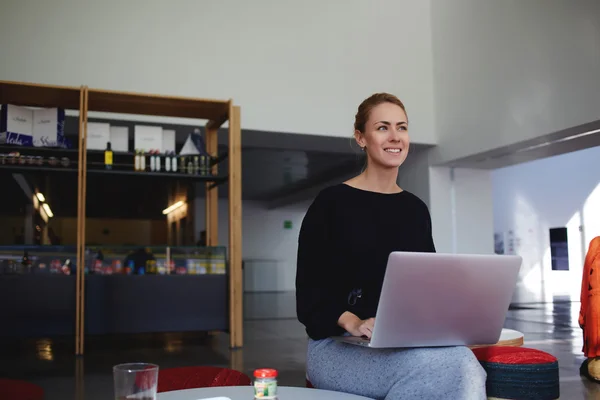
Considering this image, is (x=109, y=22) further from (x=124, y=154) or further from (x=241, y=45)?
(x=124, y=154)

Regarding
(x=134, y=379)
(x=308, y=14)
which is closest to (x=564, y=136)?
(x=308, y=14)

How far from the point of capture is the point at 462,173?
326 inches

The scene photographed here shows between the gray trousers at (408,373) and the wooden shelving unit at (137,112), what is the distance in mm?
3706

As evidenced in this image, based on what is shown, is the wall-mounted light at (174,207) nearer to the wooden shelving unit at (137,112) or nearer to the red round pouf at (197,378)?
the wooden shelving unit at (137,112)

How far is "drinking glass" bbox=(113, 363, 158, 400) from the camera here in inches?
38.9

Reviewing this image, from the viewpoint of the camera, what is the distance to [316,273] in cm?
167

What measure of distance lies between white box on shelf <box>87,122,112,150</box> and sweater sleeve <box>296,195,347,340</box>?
389 cm

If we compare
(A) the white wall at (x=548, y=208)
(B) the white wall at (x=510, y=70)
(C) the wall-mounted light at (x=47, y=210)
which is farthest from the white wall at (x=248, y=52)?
(C) the wall-mounted light at (x=47, y=210)

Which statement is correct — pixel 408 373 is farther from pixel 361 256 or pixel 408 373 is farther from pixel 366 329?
pixel 361 256

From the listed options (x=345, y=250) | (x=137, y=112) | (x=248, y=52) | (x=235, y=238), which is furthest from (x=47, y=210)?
(x=345, y=250)

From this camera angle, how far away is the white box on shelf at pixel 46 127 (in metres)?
4.91

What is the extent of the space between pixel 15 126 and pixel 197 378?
3.64 metres

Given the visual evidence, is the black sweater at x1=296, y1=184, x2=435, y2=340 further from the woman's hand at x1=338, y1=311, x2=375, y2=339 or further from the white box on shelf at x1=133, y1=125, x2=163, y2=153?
the white box on shelf at x1=133, y1=125, x2=163, y2=153

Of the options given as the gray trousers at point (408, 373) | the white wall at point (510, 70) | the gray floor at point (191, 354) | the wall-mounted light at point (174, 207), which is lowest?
the gray floor at point (191, 354)
